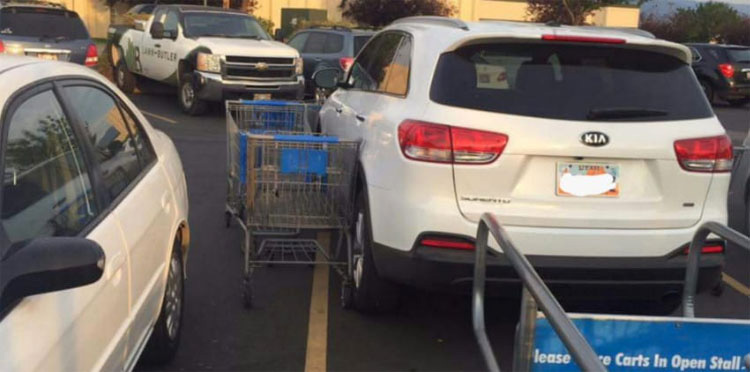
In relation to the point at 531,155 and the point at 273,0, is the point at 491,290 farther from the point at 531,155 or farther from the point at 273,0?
the point at 273,0

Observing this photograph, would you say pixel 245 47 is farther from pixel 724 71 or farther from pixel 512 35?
pixel 724 71

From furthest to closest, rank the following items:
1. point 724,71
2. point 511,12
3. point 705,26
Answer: point 511,12, point 705,26, point 724,71

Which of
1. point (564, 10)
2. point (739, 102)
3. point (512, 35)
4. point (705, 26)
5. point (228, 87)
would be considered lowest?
point (739, 102)

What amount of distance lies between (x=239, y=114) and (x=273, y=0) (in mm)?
41053

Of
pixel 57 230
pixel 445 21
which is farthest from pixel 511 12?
pixel 57 230

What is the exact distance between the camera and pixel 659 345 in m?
3.03

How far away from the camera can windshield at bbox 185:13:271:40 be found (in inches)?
597

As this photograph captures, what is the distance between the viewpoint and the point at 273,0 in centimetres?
4678

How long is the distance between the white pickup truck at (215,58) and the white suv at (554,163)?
10.0m

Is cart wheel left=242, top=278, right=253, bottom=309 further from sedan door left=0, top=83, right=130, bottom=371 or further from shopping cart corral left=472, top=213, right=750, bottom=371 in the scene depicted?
shopping cart corral left=472, top=213, right=750, bottom=371

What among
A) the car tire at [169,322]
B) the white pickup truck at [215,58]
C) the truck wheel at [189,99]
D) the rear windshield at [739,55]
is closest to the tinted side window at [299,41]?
the white pickup truck at [215,58]

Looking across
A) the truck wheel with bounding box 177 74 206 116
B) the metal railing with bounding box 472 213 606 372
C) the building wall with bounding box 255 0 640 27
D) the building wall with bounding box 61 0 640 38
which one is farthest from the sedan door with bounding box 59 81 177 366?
the building wall with bounding box 255 0 640 27

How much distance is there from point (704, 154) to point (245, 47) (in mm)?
10999

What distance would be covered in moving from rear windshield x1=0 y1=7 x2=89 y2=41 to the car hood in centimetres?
240
